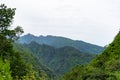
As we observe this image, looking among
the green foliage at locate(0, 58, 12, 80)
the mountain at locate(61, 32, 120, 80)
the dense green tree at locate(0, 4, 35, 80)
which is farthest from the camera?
the dense green tree at locate(0, 4, 35, 80)

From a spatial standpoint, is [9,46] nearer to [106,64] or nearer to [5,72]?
[106,64]

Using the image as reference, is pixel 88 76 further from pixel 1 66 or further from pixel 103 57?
pixel 103 57

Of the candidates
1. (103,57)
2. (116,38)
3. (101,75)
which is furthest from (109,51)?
(101,75)

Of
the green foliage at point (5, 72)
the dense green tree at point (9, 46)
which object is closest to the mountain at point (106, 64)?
the dense green tree at point (9, 46)

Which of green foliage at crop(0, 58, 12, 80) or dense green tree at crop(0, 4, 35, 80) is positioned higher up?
dense green tree at crop(0, 4, 35, 80)

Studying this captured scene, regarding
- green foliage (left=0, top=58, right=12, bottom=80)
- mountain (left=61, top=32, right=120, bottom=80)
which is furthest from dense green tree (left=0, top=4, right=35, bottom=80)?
green foliage (left=0, top=58, right=12, bottom=80)

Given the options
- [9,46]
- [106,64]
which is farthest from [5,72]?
[9,46]

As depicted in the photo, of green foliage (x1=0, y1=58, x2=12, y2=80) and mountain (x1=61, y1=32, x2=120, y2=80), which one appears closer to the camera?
green foliage (x1=0, y1=58, x2=12, y2=80)

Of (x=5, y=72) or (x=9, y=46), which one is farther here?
(x=9, y=46)

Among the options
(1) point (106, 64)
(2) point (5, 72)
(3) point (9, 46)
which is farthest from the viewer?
(3) point (9, 46)

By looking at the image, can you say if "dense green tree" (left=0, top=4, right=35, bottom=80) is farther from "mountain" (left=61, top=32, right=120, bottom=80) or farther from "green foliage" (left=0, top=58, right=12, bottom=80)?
"green foliage" (left=0, top=58, right=12, bottom=80)

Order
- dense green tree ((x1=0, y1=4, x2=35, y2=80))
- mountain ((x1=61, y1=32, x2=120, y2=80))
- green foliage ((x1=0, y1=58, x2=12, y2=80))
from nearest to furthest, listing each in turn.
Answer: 1. green foliage ((x1=0, y1=58, x2=12, y2=80))
2. mountain ((x1=61, y1=32, x2=120, y2=80))
3. dense green tree ((x1=0, y1=4, x2=35, y2=80))

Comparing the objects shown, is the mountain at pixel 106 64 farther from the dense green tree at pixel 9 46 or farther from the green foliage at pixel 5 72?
the green foliage at pixel 5 72

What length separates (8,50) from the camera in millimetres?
35969
